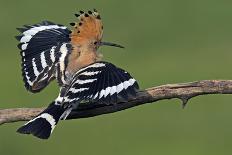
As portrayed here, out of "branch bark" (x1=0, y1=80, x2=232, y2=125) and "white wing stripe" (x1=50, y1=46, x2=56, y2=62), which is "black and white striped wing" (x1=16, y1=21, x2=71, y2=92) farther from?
"branch bark" (x1=0, y1=80, x2=232, y2=125)

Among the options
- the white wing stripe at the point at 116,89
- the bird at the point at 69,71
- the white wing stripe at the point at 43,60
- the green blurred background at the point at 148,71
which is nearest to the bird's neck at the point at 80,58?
the bird at the point at 69,71

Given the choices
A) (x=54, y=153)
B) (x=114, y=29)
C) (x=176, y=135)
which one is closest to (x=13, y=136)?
(x=54, y=153)

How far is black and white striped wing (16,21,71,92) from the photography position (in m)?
6.77

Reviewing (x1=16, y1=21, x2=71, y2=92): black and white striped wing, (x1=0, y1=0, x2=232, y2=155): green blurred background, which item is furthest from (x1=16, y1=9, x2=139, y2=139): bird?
(x1=0, y1=0, x2=232, y2=155): green blurred background

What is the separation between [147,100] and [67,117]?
1.35 feet

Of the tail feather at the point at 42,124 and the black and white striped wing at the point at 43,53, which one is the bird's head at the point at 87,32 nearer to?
the black and white striped wing at the point at 43,53

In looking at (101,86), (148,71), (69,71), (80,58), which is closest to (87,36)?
(80,58)

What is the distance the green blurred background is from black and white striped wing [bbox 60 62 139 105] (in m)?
3.07

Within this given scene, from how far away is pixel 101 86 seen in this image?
6523mm

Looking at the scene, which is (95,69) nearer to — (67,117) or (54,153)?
(67,117)

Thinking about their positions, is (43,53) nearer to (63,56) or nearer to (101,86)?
(63,56)

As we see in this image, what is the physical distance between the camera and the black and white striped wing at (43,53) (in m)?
6.77

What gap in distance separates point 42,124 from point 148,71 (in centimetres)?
585

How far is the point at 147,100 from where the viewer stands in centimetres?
635
